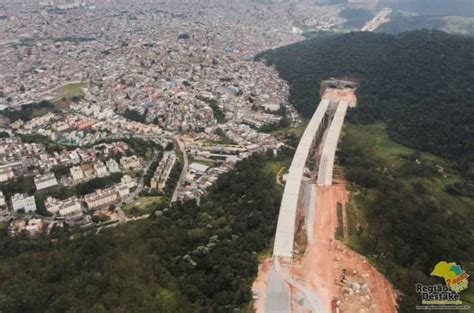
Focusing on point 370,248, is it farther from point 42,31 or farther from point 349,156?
point 42,31

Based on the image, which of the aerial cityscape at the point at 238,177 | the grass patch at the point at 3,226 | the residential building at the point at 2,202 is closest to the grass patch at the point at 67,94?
the aerial cityscape at the point at 238,177

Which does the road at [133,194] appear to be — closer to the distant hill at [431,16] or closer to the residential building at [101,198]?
the residential building at [101,198]

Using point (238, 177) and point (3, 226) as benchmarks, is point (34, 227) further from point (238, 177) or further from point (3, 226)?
point (238, 177)

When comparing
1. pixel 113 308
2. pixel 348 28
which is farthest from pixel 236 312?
pixel 348 28

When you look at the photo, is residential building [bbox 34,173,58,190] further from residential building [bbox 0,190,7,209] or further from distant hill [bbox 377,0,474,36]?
distant hill [bbox 377,0,474,36]

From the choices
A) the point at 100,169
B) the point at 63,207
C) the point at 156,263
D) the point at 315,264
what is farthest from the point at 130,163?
the point at 315,264

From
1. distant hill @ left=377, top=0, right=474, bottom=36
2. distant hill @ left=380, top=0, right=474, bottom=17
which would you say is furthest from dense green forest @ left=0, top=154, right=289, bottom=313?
distant hill @ left=380, top=0, right=474, bottom=17
